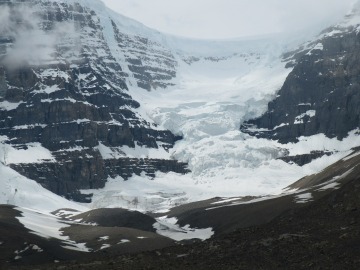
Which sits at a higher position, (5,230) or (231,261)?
(5,230)

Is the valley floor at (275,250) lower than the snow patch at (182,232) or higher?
lower

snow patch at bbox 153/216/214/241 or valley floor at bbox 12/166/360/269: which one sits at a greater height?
snow patch at bbox 153/216/214/241

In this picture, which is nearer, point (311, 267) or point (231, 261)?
point (311, 267)

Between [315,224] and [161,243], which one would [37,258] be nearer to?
[161,243]

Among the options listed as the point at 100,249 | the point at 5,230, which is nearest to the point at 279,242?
the point at 100,249

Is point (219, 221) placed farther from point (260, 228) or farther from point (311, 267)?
point (311, 267)

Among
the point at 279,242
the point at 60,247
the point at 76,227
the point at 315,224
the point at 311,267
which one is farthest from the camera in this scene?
the point at 76,227

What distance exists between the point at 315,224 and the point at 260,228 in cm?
671

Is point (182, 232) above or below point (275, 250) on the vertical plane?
above

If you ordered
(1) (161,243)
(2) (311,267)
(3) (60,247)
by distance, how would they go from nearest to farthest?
(2) (311,267) < (3) (60,247) < (1) (161,243)

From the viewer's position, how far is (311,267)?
67.4 metres

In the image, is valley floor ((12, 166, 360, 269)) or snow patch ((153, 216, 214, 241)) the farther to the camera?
snow patch ((153, 216, 214, 241))

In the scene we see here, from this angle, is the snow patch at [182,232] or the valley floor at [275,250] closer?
the valley floor at [275,250]

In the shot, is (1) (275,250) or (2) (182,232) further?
(2) (182,232)
